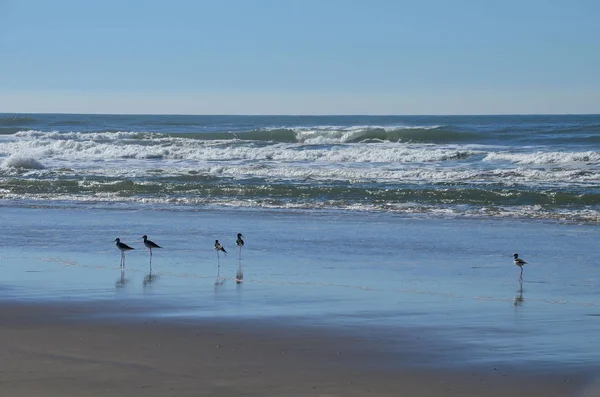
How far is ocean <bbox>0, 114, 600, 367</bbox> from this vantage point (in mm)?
9352

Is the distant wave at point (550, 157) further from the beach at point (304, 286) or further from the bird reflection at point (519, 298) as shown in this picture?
the bird reflection at point (519, 298)

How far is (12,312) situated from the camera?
942 cm

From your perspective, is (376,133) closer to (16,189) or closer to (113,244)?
(16,189)

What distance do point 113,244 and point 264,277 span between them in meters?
4.12

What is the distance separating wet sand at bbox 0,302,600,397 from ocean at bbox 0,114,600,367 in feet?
1.31

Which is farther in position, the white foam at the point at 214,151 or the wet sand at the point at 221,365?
the white foam at the point at 214,151

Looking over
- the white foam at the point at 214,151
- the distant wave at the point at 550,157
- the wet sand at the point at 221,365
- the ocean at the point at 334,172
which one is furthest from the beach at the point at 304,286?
the white foam at the point at 214,151

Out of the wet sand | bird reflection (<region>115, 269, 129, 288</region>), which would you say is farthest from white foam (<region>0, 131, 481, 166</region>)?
the wet sand

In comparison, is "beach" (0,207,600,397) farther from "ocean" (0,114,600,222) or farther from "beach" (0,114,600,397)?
"ocean" (0,114,600,222)

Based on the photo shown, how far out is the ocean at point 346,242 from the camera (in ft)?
30.7

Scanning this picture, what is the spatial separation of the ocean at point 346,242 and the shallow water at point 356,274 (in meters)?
0.03

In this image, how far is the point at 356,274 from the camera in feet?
39.0

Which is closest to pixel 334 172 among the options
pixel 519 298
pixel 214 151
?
pixel 214 151

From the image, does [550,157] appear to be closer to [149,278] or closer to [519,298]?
[519,298]
